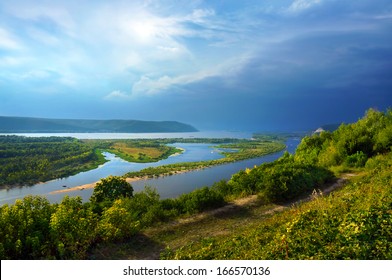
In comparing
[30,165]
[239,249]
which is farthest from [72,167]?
[239,249]

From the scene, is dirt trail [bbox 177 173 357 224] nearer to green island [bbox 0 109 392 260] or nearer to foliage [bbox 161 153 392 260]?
green island [bbox 0 109 392 260]

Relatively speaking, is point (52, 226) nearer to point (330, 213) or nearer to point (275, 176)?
point (330, 213)

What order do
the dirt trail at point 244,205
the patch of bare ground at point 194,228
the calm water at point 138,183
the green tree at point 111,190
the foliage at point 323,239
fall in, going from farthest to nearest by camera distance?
the calm water at point 138,183
the green tree at point 111,190
the dirt trail at point 244,205
the patch of bare ground at point 194,228
the foliage at point 323,239

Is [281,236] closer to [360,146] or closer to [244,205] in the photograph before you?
[244,205]

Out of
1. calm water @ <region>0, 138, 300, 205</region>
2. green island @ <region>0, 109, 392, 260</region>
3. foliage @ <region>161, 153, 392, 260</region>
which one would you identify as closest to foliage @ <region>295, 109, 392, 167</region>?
green island @ <region>0, 109, 392, 260</region>

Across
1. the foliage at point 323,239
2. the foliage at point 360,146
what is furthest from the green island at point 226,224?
the foliage at point 360,146

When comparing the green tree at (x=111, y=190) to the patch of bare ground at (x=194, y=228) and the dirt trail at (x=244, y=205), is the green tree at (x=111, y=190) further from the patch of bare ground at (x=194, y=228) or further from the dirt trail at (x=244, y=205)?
the patch of bare ground at (x=194, y=228)
